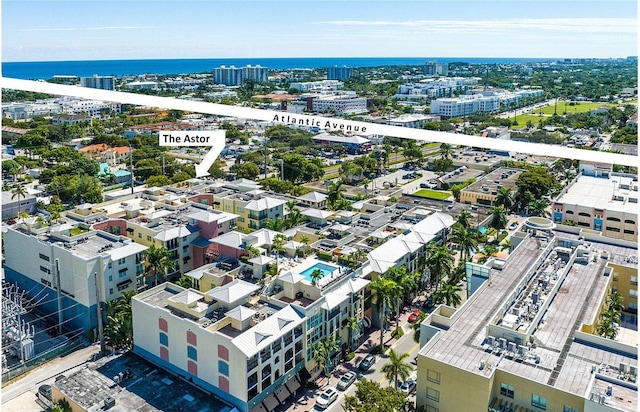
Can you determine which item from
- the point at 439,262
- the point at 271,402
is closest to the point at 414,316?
the point at 439,262

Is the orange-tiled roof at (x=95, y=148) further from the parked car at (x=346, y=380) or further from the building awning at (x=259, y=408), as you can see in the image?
the building awning at (x=259, y=408)

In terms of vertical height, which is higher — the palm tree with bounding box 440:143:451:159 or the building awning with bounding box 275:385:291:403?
the palm tree with bounding box 440:143:451:159

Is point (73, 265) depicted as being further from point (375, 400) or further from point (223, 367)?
point (375, 400)

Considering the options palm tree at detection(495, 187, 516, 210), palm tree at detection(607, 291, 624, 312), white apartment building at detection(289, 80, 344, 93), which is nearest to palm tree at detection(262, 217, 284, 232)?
palm tree at detection(607, 291, 624, 312)

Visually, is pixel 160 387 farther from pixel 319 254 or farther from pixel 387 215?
pixel 387 215

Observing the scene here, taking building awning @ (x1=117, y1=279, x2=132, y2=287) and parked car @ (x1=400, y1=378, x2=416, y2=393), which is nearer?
parked car @ (x1=400, y1=378, x2=416, y2=393)

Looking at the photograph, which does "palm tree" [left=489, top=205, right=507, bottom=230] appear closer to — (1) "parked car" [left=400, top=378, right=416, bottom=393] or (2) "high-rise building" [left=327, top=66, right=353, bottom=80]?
(1) "parked car" [left=400, top=378, right=416, bottom=393]
